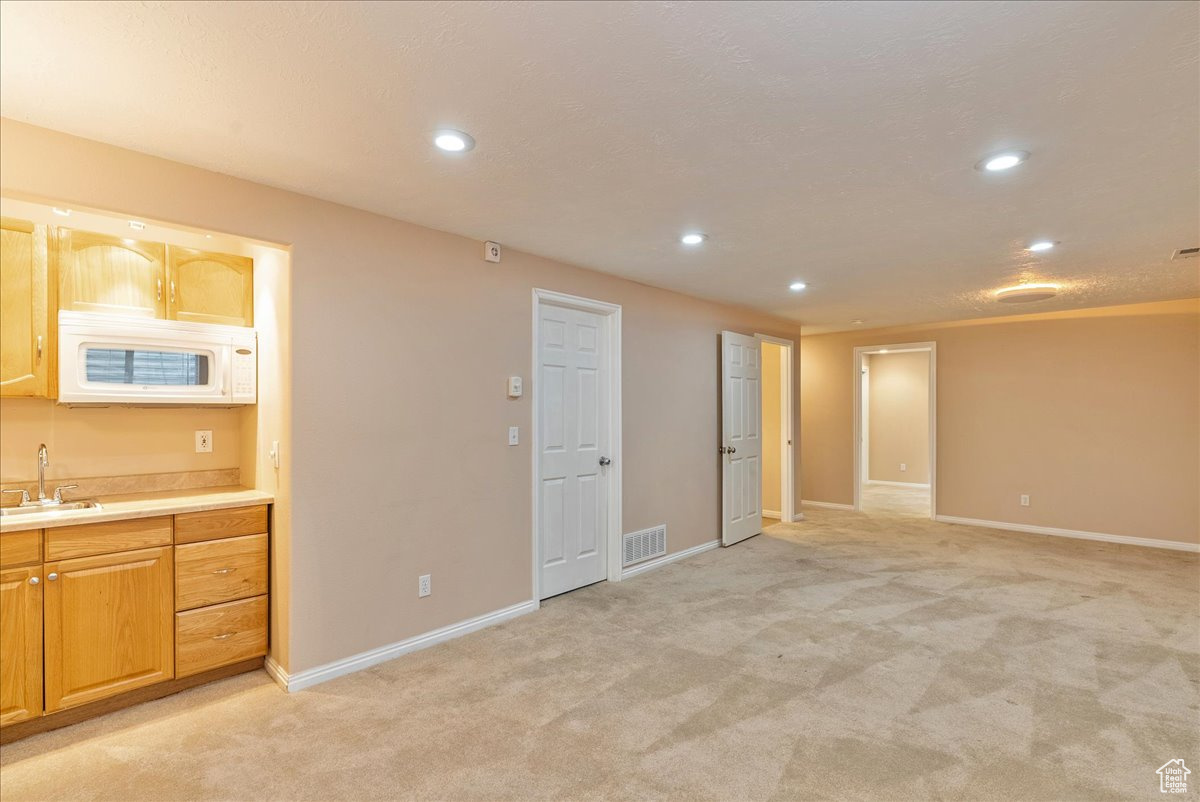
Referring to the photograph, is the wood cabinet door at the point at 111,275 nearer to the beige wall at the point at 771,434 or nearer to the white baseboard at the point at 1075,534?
the beige wall at the point at 771,434

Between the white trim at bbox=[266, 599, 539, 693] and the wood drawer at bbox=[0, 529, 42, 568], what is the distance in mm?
1098

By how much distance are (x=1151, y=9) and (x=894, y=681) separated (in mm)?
2735

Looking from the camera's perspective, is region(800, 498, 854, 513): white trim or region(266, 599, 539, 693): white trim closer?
region(266, 599, 539, 693): white trim

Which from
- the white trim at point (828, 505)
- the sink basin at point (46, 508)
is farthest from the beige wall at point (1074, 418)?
the sink basin at point (46, 508)

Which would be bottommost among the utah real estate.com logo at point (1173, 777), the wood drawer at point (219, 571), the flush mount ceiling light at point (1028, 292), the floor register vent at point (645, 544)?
the utah real estate.com logo at point (1173, 777)

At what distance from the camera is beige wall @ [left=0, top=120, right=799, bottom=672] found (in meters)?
2.36

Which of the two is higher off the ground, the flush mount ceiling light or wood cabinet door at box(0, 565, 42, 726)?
the flush mount ceiling light

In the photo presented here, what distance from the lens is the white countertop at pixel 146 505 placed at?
2225 millimetres

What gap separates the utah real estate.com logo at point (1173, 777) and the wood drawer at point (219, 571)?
3.83m

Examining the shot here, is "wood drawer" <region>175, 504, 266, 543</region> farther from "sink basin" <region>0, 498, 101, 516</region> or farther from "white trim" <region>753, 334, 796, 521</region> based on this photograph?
"white trim" <region>753, 334, 796, 521</region>

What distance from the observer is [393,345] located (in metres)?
3.03

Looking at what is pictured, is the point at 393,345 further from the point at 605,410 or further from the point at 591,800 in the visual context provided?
the point at 591,800

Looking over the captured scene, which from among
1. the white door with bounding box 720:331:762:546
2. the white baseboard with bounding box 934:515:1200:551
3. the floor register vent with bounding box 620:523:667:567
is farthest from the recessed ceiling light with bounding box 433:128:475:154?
the white baseboard with bounding box 934:515:1200:551

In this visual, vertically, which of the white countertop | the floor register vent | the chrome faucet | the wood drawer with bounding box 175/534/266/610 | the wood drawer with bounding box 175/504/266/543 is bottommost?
the floor register vent
